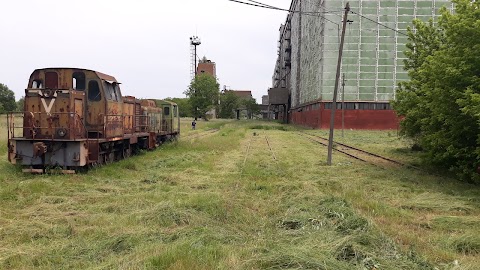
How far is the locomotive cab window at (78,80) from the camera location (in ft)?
44.1

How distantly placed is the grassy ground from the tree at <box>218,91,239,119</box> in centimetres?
10692

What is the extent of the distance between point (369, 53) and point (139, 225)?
46.8 metres

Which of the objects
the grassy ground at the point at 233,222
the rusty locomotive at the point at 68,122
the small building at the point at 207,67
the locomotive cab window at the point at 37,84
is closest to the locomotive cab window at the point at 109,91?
the rusty locomotive at the point at 68,122

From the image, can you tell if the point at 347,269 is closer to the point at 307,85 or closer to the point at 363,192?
the point at 363,192

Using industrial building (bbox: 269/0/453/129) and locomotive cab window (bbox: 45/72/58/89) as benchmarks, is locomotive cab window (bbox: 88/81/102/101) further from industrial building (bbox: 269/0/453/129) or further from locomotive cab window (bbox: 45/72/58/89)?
industrial building (bbox: 269/0/453/129)

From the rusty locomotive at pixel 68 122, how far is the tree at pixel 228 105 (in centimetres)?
10313

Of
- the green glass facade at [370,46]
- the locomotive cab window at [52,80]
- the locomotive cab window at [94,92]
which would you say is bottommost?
the locomotive cab window at [94,92]

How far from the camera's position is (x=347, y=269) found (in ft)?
15.1

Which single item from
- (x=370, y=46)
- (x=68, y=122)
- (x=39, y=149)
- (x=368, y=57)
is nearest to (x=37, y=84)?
(x=68, y=122)

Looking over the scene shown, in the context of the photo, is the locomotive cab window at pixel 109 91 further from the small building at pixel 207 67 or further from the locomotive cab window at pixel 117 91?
the small building at pixel 207 67

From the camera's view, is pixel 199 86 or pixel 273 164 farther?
pixel 199 86

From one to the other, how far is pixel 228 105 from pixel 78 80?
108 metres

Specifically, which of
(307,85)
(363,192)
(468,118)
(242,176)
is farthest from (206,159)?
(307,85)

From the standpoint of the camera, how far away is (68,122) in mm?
12219
